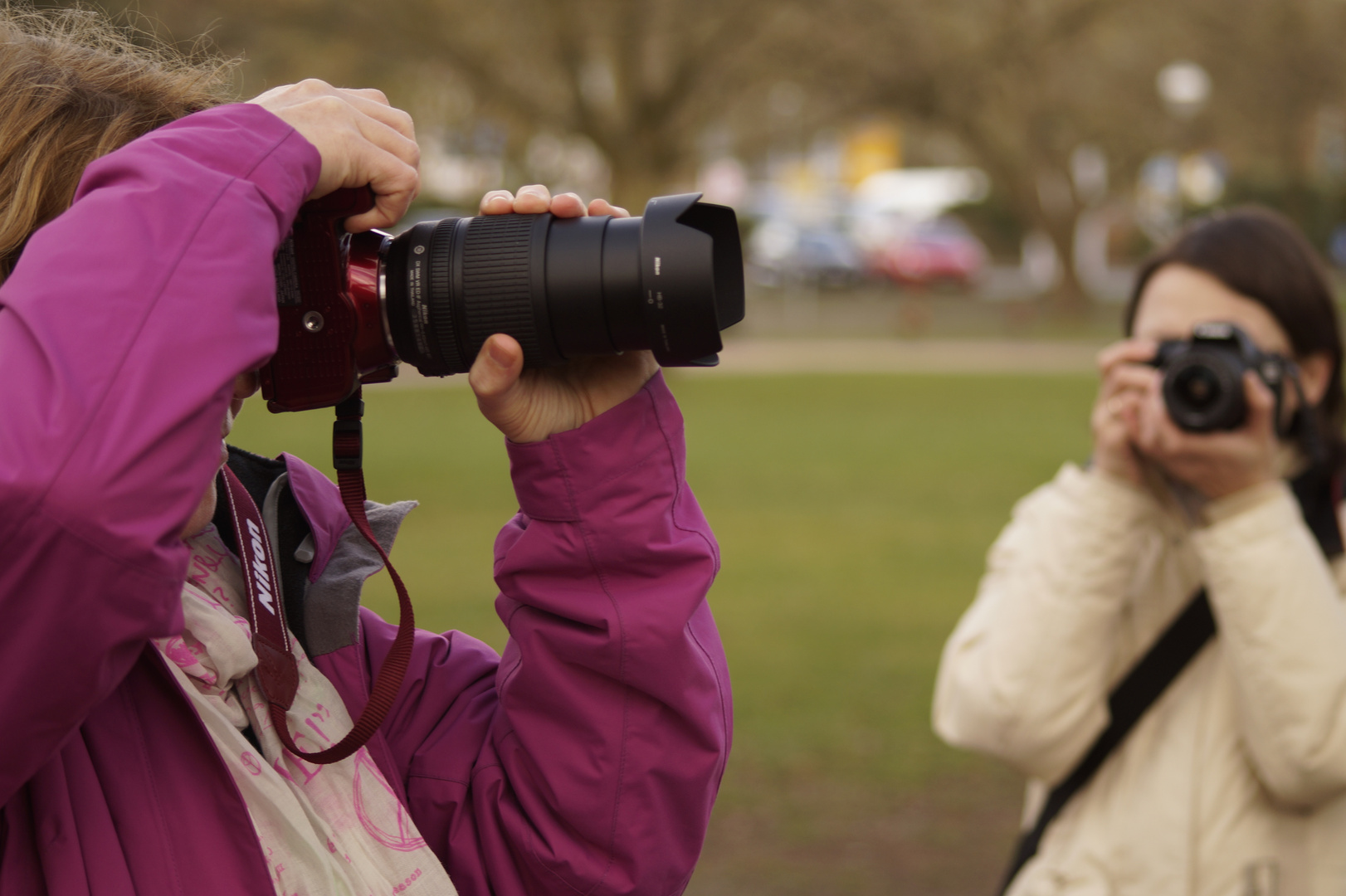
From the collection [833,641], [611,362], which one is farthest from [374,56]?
[611,362]

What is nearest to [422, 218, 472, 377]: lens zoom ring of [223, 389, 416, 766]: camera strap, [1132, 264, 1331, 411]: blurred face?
[223, 389, 416, 766]: camera strap

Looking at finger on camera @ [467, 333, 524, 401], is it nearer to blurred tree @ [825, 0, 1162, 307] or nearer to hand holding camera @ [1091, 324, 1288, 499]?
hand holding camera @ [1091, 324, 1288, 499]

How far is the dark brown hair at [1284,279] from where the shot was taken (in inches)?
84.5

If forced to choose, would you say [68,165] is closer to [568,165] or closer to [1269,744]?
[1269,744]

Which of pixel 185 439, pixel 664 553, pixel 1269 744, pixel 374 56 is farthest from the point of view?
pixel 374 56

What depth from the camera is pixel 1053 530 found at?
2.05 m

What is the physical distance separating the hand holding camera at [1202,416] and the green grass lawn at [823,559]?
2.05 meters

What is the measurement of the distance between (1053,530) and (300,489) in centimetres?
114

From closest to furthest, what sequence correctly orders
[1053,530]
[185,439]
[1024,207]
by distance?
[185,439]
[1053,530]
[1024,207]

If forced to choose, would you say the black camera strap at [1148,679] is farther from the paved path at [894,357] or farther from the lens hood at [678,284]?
the paved path at [894,357]

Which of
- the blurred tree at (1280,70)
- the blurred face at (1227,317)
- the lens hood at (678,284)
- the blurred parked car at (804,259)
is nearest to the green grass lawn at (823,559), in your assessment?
the blurred face at (1227,317)

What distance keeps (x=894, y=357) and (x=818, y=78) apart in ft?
11.8

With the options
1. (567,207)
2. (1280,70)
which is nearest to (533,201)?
(567,207)

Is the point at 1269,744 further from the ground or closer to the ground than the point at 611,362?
closer to the ground
